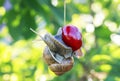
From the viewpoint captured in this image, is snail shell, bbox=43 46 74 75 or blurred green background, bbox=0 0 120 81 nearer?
snail shell, bbox=43 46 74 75

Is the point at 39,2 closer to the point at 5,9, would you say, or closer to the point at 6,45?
the point at 5,9

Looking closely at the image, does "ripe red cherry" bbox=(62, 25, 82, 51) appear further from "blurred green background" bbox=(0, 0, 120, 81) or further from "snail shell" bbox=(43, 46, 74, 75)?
"blurred green background" bbox=(0, 0, 120, 81)

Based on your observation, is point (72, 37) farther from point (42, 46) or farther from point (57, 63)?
point (42, 46)

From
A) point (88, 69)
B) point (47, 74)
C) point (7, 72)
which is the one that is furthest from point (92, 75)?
point (7, 72)

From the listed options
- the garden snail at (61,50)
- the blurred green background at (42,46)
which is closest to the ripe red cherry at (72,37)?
the garden snail at (61,50)

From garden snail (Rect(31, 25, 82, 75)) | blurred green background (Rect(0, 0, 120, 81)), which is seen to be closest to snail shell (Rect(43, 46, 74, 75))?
garden snail (Rect(31, 25, 82, 75))

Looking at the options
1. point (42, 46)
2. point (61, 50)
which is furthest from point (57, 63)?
point (42, 46)
